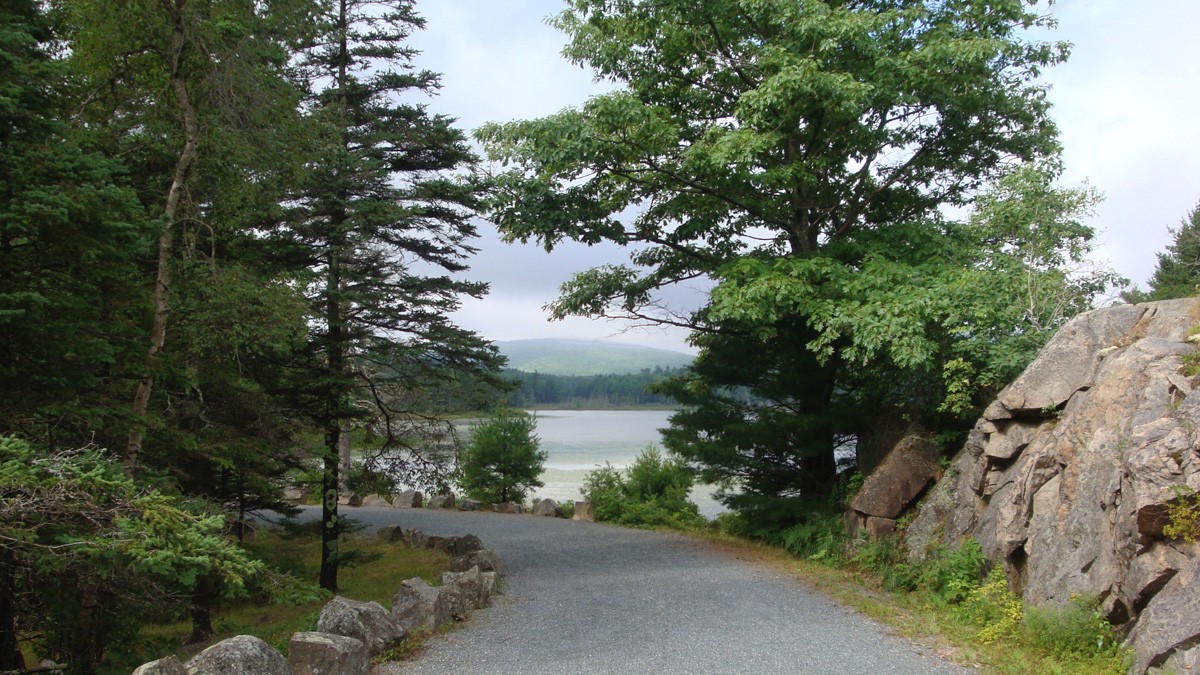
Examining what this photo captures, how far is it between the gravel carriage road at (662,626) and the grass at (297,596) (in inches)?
37.6

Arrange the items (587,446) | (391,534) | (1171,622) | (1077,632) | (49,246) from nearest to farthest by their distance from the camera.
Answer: (1171,622)
(49,246)
(1077,632)
(391,534)
(587,446)

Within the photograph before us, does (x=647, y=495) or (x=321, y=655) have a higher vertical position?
(x=321, y=655)

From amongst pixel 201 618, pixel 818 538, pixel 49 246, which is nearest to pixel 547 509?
pixel 818 538

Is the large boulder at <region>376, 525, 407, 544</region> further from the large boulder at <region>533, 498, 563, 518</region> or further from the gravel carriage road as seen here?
the gravel carriage road

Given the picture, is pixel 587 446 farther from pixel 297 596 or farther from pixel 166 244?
pixel 297 596

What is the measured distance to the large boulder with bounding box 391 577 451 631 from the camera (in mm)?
7305

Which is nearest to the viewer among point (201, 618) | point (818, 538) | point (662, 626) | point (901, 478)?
point (662, 626)

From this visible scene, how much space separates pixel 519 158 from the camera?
34.4ft

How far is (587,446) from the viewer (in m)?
33.8

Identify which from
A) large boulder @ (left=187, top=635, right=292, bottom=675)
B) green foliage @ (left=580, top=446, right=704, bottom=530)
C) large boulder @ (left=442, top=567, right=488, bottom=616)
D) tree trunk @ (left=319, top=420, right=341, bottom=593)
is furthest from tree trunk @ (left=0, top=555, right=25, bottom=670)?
green foliage @ (left=580, top=446, right=704, bottom=530)

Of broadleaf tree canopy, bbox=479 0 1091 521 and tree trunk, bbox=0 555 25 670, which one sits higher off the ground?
broadleaf tree canopy, bbox=479 0 1091 521

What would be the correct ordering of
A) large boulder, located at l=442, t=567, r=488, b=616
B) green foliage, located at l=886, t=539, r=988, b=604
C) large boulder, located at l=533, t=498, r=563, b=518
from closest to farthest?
green foliage, located at l=886, t=539, r=988, b=604, large boulder, located at l=442, t=567, r=488, b=616, large boulder, located at l=533, t=498, r=563, b=518

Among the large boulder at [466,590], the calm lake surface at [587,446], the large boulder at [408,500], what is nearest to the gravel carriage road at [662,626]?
the large boulder at [466,590]

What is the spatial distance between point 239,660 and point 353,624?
49.8 inches
